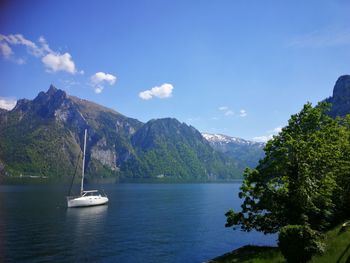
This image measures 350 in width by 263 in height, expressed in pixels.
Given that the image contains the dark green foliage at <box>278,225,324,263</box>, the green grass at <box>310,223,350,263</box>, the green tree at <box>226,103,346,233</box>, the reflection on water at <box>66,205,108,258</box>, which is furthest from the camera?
the reflection on water at <box>66,205,108,258</box>

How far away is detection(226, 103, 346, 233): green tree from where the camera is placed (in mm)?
34344

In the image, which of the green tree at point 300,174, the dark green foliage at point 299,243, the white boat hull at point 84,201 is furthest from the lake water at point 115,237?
the dark green foliage at point 299,243

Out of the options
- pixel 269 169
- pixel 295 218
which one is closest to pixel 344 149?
pixel 269 169

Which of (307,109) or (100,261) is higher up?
(307,109)

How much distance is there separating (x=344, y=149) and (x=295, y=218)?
13600mm

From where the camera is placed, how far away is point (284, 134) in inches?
1580

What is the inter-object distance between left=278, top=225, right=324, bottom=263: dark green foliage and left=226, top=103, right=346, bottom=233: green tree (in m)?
5.50

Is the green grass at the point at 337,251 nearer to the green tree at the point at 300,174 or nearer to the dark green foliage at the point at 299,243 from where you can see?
the dark green foliage at the point at 299,243

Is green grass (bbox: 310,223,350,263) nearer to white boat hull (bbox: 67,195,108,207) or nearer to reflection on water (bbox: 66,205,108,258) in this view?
reflection on water (bbox: 66,205,108,258)

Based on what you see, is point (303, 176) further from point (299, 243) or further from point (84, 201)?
point (84, 201)

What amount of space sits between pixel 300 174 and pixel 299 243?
33.9 feet

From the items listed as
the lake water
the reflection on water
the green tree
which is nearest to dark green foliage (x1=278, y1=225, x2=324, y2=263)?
the green tree

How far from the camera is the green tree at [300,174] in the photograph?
1352 inches

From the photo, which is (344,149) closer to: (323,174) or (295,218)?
(323,174)
